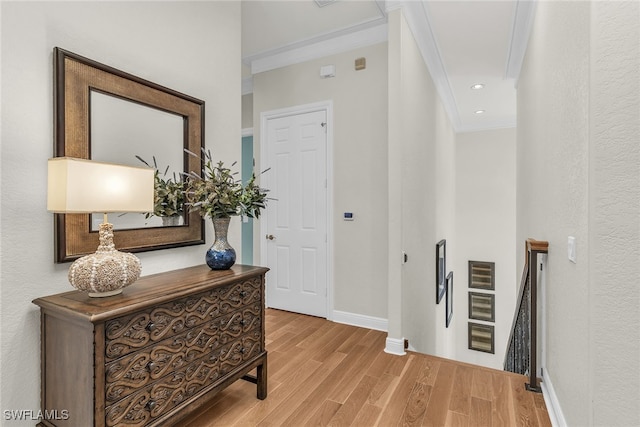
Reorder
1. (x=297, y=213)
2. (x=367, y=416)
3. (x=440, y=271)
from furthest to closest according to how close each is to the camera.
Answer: (x=440, y=271), (x=297, y=213), (x=367, y=416)

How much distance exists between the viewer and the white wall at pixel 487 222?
6.66 meters

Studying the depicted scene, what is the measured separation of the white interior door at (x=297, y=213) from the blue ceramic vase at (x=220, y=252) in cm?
175

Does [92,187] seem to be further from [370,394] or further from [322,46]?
[322,46]

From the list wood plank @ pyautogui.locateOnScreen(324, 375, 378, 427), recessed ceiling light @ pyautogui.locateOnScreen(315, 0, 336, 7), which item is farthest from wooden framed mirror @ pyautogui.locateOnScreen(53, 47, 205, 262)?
recessed ceiling light @ pyautogui.locateOnScreen(315, 0, 336, 7)

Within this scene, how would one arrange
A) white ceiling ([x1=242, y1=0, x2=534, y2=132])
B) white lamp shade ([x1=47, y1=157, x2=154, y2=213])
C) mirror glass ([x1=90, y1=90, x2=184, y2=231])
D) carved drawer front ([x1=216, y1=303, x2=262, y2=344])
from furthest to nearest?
1. white ceiling ([x1=242, y1=0, x2=534, y2=132])
2. carved drawer front ([x1=216, y1=303, x2=262, y2=344])
3. mirror glass ([x1=90, y1=90, x2=184, y2=231])
4. white lamp shade ([x1=47, y1=157, x2=154, y2=213])

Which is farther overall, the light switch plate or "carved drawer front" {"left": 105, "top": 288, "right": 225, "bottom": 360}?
the light switch plate

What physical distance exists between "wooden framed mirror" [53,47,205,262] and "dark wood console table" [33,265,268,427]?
0.26m

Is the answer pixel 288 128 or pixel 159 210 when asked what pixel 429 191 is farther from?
pixel 159 210

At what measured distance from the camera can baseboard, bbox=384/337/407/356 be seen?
9.16ft

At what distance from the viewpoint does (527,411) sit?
1977 millimetres

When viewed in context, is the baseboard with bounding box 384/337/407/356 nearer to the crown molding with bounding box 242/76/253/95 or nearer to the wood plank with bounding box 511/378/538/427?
the wood plank with bounding box 511/378/538/427

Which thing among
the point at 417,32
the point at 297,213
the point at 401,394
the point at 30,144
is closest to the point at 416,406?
the point at 401,394

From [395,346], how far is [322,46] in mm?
3109

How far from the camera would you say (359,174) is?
349 centimetres
